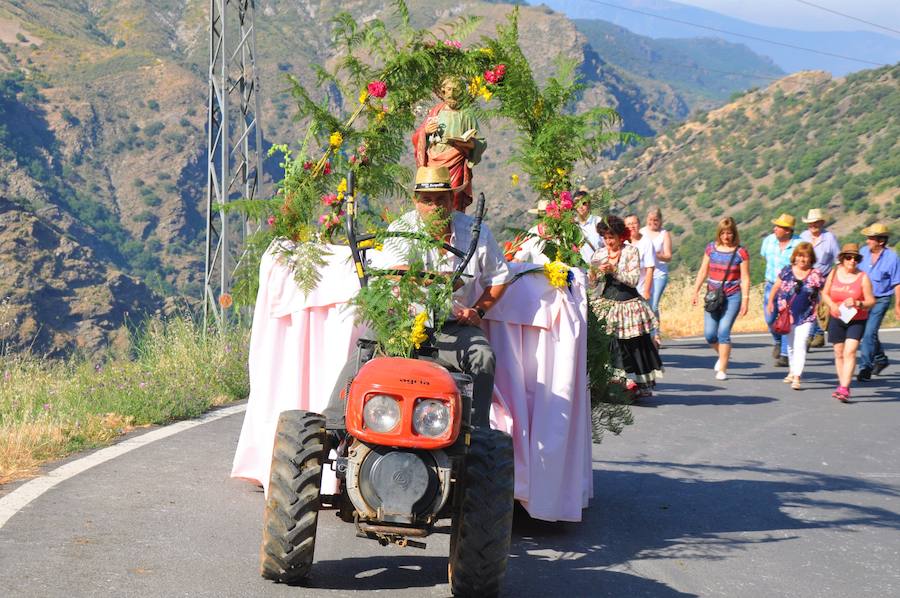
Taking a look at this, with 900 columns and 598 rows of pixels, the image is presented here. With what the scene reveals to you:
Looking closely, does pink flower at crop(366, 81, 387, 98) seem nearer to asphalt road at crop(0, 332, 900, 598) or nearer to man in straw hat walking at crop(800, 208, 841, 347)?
asphalt road at crop(0, 332, 900, 598)

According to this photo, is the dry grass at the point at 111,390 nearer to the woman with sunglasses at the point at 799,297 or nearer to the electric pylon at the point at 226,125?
the electric pylon at the point at 226,125

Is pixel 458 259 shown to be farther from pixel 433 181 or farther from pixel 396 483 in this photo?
pixel 396 483

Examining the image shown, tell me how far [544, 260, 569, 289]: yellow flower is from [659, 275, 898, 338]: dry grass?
13663mm

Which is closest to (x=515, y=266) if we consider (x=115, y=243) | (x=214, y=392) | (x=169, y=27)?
(x=214, y=392)

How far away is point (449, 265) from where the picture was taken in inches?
261

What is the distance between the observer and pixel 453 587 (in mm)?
5625

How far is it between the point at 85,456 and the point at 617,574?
394 cm

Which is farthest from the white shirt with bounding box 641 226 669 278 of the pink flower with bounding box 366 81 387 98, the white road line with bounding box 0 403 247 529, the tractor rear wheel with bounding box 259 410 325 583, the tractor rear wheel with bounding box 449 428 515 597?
the tractor rear wheel with bounding box 259 410 325 583

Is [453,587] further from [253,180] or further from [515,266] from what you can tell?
[253,180]

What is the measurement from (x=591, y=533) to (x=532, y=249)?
5.93ft

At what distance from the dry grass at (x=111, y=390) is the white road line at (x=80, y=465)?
0.18 m

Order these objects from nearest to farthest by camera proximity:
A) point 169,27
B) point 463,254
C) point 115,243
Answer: point 463,254 < point 115,243 < point 169,27

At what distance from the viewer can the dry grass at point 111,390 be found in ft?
29.2

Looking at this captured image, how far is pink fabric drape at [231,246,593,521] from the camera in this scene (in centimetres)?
720
